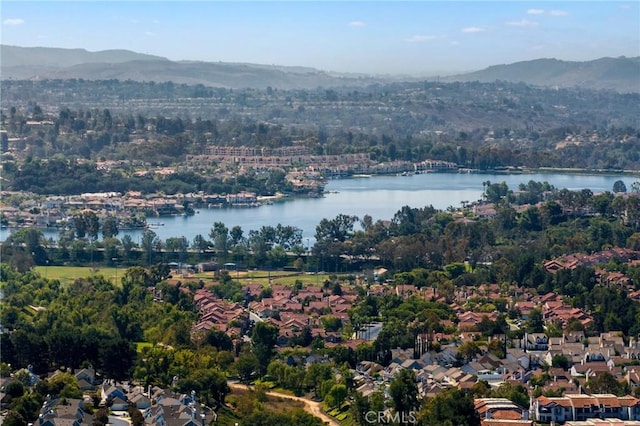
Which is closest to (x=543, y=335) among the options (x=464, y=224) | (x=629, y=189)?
(x=464, y=224)

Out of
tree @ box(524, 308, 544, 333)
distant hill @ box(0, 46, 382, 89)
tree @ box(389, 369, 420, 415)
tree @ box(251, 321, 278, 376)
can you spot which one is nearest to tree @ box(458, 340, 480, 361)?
tree @ box(524, 308, 544, 333)

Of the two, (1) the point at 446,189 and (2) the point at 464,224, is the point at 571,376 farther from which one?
(1) the point at 446,189

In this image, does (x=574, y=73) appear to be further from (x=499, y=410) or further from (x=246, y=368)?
(x=499, y=410)

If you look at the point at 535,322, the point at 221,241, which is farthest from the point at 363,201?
the point at 535,322

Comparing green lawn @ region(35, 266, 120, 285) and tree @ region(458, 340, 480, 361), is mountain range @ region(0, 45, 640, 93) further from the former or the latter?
tree @ region(458, 340, 480, 361)

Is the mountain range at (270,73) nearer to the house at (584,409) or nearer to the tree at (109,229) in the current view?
the tree at (109,229)
